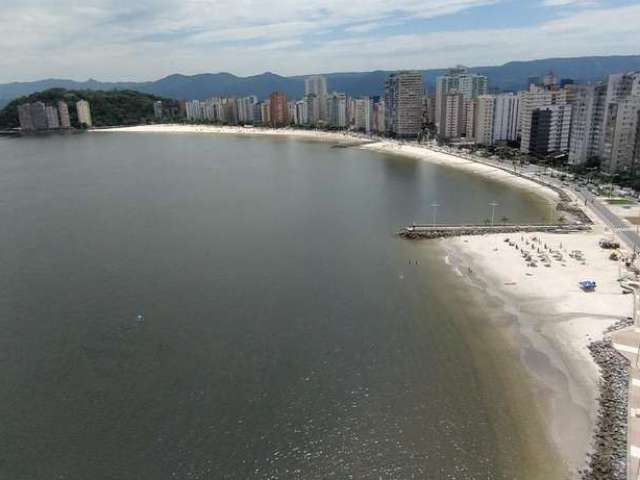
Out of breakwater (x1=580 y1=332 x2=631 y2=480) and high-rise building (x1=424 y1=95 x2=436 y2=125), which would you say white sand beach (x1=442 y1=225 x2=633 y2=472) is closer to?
breakwater (x1=580 y1=332 x2=631 y2=480)

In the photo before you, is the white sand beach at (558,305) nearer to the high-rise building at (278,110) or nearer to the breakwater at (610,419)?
the breakwater at (610,419)

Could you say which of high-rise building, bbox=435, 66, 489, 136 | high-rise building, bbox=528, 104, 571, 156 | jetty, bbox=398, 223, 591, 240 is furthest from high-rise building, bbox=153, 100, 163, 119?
jetty, bbox=398, 223, 591, 240

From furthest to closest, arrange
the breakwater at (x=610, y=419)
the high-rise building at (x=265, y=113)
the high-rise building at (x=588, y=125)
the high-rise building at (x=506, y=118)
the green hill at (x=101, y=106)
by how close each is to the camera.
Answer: the green hill at (x=101, y=106) < the high-rise building at (x=265, y=113) < the high-rise building at (x=506, y=118) < the high-rise building at (x=588, y=125) < the breakwater at (x=610, y=419)

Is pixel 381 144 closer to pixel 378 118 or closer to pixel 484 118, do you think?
pixel 378 118

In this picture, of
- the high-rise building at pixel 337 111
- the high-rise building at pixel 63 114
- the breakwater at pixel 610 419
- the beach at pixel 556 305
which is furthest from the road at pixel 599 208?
the high-rise building at pixel 63 114

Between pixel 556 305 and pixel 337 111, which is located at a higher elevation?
pixel 337 111

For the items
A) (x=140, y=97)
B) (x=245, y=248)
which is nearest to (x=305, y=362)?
(x=245, y=248)

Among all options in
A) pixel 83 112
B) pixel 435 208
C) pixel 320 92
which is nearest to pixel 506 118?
pixel 435 208
